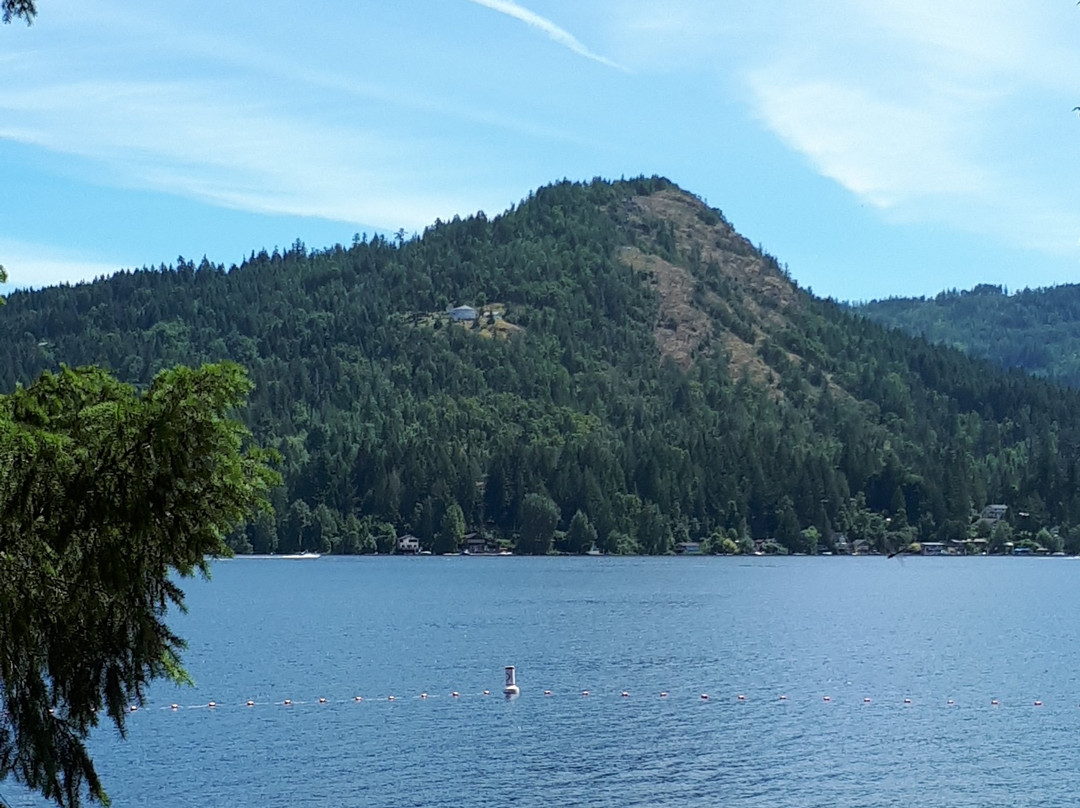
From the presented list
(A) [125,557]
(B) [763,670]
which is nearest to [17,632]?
(A) [125,557]

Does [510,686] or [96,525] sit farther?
[510,686]

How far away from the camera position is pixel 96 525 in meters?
21.7

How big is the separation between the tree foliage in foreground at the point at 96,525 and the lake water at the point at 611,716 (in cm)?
3867

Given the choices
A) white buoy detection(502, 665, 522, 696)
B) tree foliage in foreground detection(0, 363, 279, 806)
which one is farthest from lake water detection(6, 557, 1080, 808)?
tree foliage in foreground detection(0, 363, 279, 806)

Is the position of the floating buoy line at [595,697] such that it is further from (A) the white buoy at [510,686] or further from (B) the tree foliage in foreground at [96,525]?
(B) the tree foliage in foreground at [96,525]

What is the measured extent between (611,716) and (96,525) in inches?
2613

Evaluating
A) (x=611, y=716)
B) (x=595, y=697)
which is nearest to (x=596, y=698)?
(x=595, y=697)

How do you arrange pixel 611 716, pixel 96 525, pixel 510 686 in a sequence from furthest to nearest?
pixel 510 686 → pixel 611 716 → pixel 96 525

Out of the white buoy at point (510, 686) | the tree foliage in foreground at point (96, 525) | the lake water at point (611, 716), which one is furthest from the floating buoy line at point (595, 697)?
the tree foliage in foreground at point (96, 525)

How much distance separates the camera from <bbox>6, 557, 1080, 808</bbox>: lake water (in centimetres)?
6488

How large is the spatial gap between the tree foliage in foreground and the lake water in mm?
38665

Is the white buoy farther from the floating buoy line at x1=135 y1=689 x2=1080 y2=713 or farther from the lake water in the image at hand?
the lake water

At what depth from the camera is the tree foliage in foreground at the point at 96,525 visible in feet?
67.4

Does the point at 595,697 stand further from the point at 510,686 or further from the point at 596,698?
the point at 510,686
